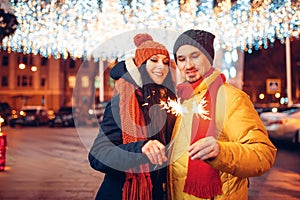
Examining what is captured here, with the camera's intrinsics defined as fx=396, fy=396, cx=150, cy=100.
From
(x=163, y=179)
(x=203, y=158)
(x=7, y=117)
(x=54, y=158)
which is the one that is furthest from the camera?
(x=7, y=117)

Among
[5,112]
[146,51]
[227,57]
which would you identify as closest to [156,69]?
[146,51]

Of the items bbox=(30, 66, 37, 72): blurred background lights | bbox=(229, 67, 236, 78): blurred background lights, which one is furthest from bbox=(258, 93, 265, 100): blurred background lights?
bbox=(229, 67, 236, 78): blurred background lights

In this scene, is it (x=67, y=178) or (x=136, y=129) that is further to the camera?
(x=67, y=178)

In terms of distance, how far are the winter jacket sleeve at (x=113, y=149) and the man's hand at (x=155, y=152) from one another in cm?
7

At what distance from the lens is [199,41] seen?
89.0 inches

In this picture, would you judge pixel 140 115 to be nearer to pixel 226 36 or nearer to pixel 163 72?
pixel 163 72

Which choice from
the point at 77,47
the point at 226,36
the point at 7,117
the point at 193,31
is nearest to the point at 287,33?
the point at 226,36

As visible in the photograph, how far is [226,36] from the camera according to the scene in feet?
50.5

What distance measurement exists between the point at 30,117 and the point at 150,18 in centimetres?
1966

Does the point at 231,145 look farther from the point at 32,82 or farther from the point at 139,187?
the point at 32,82

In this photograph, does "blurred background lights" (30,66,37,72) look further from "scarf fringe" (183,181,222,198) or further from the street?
"scarf fringe" (183,181,222,198)

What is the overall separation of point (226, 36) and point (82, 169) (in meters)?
8.68

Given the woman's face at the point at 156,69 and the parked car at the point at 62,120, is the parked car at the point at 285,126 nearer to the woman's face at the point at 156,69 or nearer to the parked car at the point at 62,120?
the woman's face at the point at 156,69

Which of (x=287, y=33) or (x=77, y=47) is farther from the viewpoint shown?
(x=77, y=47)
